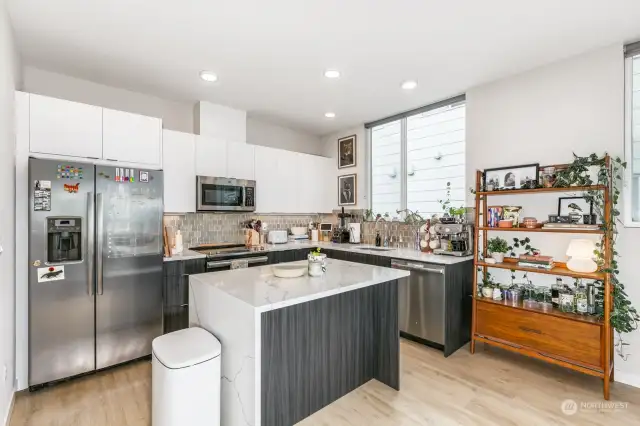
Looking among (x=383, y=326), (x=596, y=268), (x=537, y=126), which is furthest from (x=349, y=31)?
(x=596, y=268)

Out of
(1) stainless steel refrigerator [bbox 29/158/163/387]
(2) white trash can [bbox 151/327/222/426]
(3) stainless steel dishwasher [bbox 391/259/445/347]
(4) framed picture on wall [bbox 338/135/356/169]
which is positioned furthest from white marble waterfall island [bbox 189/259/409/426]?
(4) framed picture on wall [bbox 338/135/356/169]

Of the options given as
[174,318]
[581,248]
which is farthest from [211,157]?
[581,248]

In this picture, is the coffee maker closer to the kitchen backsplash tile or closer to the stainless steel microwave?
the stainless steel microwave

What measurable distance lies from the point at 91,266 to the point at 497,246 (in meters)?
3.56

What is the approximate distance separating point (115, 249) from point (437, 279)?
290 centimetres

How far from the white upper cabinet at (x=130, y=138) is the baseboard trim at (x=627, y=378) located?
14.2 feet

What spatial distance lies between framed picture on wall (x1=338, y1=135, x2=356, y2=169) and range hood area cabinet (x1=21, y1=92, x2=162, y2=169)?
2.67 m

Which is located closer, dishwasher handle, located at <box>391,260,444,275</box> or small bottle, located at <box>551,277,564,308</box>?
small bottle, located at <box>551,277,564,308</box>

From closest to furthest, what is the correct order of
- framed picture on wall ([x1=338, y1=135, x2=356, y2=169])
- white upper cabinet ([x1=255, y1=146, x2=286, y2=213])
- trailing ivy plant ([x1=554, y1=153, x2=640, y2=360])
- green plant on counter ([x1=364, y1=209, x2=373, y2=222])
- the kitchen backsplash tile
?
1. trailing ivy plant ([x1=554, y1=153, x2=640, y2=360])
2. the kitchen backsplash tile
3. white upper cabinet ([x1=255, y1=146, x2=286, y2=213])
4. green plant on counter ([x1=364, y1=209, x2=373, y2=222])
5. framed picture on wall ([x1=338, y1=135, x2=356, y2=169])

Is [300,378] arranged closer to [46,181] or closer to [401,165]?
[46,181]

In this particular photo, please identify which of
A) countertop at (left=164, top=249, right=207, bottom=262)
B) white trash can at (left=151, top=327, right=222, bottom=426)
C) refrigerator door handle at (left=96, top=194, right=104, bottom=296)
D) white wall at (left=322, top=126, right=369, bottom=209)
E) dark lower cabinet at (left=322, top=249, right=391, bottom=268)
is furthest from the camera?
white wall at (left=322, top=126, right=369, bottom=209)

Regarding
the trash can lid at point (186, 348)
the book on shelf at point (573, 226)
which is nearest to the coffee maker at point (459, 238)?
the book on shelf at point (573, 226)

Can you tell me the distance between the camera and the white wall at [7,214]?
6.18 ft

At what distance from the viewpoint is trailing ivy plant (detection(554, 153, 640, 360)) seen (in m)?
2.34
